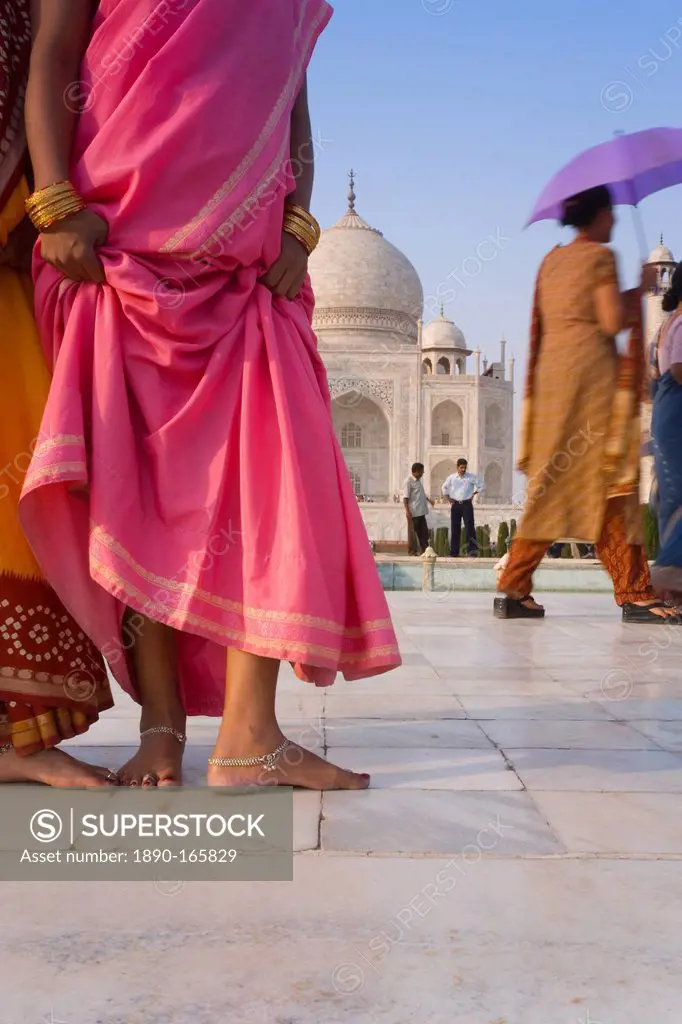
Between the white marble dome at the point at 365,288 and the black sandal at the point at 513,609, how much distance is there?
24724 mm

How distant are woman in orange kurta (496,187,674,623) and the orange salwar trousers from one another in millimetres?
118

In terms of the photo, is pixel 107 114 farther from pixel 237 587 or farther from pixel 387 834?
pixel 387 834

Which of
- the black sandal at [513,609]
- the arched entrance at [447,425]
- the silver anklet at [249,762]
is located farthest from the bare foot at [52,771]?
the arched entrance at [447,425]

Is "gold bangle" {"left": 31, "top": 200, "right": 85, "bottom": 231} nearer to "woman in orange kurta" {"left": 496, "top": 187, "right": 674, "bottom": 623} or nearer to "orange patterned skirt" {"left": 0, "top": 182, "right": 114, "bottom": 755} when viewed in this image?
"orange patterned skirt" {"left": 0, "top": 182, "right": 114, "bottom": 755}

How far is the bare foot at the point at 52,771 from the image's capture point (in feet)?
4.39

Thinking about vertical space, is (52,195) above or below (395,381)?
below

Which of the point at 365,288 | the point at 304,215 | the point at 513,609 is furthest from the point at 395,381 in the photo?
the point at 304,215

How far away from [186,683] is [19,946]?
73cm

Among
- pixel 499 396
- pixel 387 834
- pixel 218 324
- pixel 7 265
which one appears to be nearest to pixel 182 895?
pixel 387 834

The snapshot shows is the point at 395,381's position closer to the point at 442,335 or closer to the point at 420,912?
the point at 442,335

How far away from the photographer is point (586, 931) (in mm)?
855

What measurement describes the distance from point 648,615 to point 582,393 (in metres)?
1.07

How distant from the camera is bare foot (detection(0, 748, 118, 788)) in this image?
1.34 meters

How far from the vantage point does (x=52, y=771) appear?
1.36m
